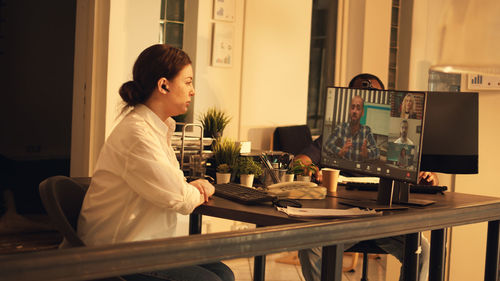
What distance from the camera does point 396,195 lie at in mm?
2488

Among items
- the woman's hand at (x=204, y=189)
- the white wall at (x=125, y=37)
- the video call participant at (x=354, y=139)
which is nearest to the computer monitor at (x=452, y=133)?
the video call participant at (x=354, y=139)

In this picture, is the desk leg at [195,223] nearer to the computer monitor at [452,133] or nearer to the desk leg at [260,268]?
the desk leg at [260,268]

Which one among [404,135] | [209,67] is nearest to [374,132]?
[404,135]

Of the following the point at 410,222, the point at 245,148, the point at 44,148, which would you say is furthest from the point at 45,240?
the point at 410,222

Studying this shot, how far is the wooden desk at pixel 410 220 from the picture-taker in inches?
49.7

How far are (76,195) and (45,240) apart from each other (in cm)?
288

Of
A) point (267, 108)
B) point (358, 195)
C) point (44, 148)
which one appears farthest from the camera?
point (44, 148)

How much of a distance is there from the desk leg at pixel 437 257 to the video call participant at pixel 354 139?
572mm

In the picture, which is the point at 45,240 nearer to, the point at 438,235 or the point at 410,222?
the point at 438,235

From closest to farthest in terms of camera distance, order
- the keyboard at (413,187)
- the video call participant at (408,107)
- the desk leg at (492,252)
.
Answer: the desk leg at (492,252) < the video call participant at (408,107) < the keyboard at (413,187)

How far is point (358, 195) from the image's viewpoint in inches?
105

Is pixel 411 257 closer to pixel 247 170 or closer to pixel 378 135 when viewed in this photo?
pixel 378 135

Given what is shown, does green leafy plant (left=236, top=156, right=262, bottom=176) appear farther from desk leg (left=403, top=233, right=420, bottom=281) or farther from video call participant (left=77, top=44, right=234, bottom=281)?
desk leg (left=403, top=233, right=420, bottom=281)

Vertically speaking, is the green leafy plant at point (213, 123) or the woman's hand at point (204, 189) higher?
the green leafy plant at point (213, 123)
